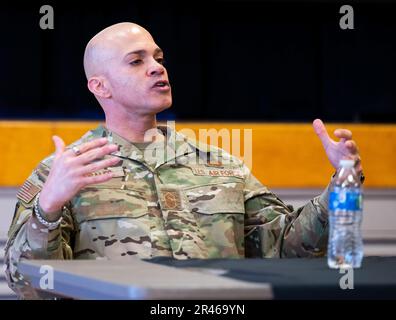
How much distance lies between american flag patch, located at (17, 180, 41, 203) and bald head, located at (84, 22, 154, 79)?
0.50 m

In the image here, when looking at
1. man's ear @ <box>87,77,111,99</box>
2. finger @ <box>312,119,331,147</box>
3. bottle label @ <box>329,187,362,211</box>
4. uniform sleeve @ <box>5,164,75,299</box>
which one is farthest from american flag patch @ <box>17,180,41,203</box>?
bottle label @ <box>329,187,362,211</box>

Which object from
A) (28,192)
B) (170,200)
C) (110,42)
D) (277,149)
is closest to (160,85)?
(110,42)

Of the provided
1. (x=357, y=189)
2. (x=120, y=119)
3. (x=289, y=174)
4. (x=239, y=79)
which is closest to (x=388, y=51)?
(x=239, y=79)

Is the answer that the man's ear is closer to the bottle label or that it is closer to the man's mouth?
the man's mouth

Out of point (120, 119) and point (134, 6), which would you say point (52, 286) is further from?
point (134, 6)

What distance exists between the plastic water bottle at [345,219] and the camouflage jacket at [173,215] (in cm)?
27

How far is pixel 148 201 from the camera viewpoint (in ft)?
9.15

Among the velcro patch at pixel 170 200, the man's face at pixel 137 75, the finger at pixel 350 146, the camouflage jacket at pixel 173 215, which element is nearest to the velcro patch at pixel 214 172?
the camouflage jacket at pixel 173 215

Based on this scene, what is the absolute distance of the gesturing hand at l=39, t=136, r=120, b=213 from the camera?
7.22 ft

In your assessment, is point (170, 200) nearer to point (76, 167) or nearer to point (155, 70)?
point (155, 70)

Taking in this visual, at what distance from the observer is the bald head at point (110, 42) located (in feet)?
9.60

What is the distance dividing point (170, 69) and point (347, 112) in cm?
104

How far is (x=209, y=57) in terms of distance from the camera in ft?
17.1

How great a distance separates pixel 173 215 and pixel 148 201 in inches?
3.4
